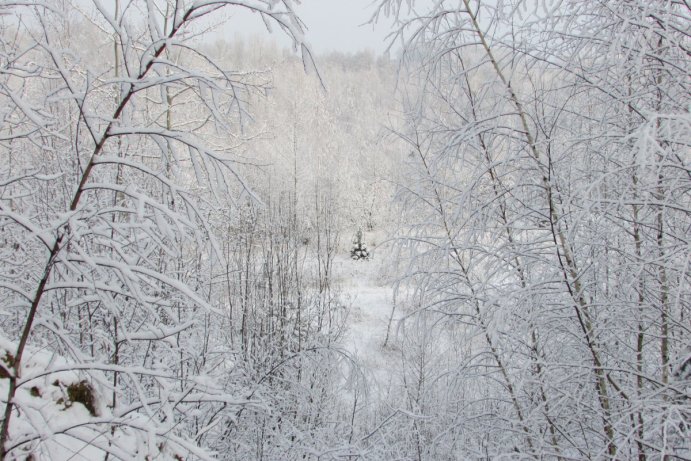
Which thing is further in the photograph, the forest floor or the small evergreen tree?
the small evergreen tree

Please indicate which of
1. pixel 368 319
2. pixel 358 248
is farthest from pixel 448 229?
pixel 358 248

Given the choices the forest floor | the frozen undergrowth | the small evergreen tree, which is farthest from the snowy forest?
the small evergreen tree

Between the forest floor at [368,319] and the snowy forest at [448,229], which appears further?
the forest floor at [368,319]

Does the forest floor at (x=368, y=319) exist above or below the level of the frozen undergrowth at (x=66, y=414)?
below

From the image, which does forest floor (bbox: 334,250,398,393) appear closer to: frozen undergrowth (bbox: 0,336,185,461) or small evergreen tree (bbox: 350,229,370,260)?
small evergreen tree (bbox: 350,229,370,260)

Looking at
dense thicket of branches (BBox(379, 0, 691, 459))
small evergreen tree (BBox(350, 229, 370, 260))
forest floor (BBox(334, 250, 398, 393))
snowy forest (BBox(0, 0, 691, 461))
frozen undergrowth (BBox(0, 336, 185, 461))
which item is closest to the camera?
snowy forest (BBox(0, 0, 691, 461))

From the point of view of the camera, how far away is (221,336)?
5.80m

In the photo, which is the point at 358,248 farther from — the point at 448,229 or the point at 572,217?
the point at 572,217

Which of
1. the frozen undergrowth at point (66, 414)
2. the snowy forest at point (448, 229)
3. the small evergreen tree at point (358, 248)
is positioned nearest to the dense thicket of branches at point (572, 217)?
the snowy forest at point (448, 229)

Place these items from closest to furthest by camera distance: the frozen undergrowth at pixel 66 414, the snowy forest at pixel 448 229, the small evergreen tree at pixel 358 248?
the snowy forest at pixel 448 229 < the frozen undergrowth at pixel 66 414 < the small evergreen tree at pixel 358 248

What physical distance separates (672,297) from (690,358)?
1.65 feet

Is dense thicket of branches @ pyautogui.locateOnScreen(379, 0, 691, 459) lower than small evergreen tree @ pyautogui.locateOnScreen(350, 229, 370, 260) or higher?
higher

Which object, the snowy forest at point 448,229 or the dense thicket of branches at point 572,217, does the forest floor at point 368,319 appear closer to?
the snowy forest at point 448,229

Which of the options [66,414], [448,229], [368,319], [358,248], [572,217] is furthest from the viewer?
[358,248]
